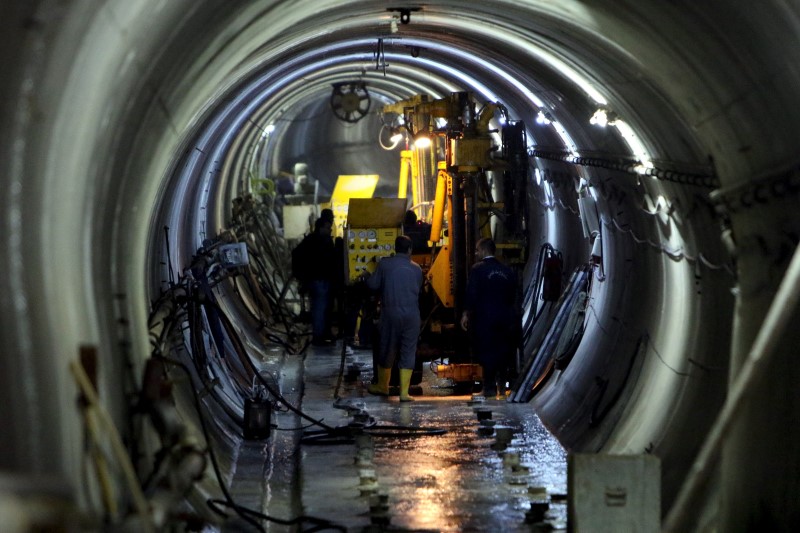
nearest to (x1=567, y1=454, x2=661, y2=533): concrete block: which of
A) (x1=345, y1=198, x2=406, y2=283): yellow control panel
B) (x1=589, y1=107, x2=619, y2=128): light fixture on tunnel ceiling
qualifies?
(x1=589, y1=107, x2=619, y2=128): light fixture on tunnel ceiling

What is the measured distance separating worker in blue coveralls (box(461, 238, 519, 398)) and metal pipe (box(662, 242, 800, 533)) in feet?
23.9

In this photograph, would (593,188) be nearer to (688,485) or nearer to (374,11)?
(374,11)

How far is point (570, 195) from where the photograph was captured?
49.4ft

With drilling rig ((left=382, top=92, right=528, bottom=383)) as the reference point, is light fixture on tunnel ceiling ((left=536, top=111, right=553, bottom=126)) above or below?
above

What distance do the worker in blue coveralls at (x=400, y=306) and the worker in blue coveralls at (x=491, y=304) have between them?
58 centimetres

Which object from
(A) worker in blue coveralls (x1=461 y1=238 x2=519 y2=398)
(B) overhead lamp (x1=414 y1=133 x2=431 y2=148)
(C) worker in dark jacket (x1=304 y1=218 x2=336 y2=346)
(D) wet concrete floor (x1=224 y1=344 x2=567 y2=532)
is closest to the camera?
(D) wet concrete floor (x1=224 y1=344 x2=567 y2=532)

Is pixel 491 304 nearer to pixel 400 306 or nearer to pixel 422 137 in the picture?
pixel 400 306

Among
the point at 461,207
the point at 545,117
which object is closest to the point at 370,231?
the point at 461,207

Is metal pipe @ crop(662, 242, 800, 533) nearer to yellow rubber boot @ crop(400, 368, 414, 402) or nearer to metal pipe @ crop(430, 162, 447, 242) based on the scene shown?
yellow rubber boot @ crop(400, 368, 414, 402)

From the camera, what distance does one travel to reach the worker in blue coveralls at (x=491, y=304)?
529 inches

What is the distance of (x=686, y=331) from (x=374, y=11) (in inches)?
174

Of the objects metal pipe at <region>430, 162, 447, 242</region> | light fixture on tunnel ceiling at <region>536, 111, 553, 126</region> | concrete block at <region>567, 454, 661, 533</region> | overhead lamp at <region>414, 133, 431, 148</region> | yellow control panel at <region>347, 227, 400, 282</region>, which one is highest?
light fixture on tunnel ceiling at <region>536, 111, 553, 126</region>

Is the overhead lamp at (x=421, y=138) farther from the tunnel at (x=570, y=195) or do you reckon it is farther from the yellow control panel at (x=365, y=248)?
the yellow control panel at (x=365, y=248)

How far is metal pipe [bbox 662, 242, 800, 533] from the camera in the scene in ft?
18.9
